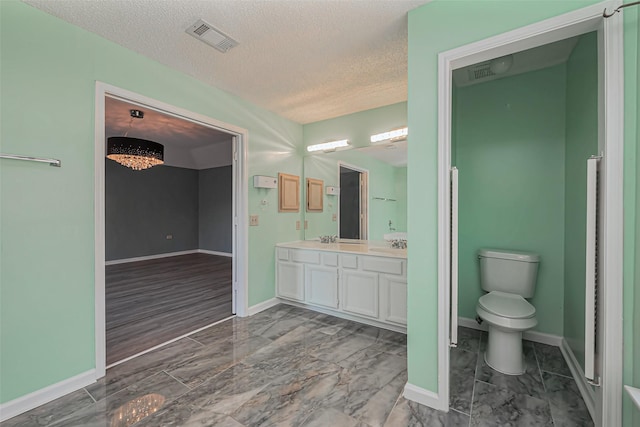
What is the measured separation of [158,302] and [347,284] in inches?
102

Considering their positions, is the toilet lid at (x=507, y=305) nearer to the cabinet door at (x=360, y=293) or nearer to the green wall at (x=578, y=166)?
the green wall at (x=578, y=166)

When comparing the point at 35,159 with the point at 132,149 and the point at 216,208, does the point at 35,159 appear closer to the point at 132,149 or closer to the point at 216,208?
the point at 132,149

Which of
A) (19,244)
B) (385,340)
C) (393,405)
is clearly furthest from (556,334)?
(19,244)

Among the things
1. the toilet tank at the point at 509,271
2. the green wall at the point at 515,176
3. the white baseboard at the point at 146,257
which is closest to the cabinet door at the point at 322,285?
the green wall at the point at 515,176

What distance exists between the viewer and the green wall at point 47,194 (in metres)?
1.61

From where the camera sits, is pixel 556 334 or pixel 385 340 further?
pixel 385 340

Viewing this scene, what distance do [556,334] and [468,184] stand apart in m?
1.54

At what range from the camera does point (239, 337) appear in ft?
8.55

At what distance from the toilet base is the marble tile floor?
2.4 inches

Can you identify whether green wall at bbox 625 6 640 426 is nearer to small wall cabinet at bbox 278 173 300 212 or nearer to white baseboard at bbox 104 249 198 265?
small wall cabinet at bbox 278 173 300 212

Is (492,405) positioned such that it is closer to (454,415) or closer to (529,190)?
(454,415)

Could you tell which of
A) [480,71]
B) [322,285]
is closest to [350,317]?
[322,285]

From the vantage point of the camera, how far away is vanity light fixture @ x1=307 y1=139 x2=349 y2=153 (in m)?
3.49

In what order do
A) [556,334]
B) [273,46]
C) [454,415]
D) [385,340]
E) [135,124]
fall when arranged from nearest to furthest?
[454,415] → [273,46] → [556,334] → [385,340] → [135,124]
